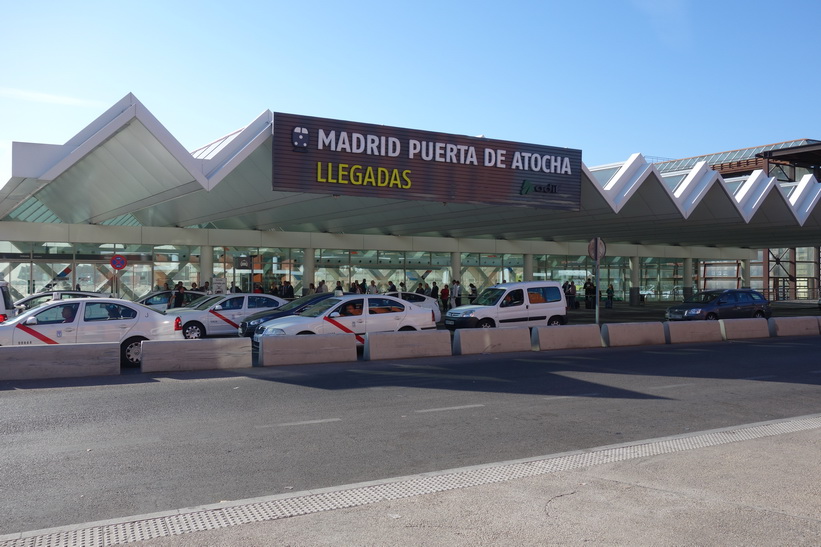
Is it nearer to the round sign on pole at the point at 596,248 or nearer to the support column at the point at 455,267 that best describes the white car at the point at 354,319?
the round sign on pole at the point at 596,248

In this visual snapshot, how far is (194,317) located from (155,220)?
11532mm

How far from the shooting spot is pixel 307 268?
32.7 m

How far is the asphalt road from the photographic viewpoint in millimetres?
6145

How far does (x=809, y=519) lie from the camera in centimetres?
508

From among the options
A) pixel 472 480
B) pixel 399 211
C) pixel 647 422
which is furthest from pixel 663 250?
pixel 472 480

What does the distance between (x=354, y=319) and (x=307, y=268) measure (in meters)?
Answer: 16.5

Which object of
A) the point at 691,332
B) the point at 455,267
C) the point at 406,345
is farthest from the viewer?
the point at 455,267

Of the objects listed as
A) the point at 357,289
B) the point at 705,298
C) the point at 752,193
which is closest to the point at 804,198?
the point at 752,193

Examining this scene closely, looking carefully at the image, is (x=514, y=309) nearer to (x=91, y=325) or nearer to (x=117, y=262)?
(x=91, y=325)

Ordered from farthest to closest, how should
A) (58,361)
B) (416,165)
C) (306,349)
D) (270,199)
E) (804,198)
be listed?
(804,198)
(270,199)
(416,165)
(306,349)
(58,361)

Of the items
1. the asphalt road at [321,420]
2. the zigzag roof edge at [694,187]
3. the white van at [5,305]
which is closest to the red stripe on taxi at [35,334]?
the white van at [5,305]

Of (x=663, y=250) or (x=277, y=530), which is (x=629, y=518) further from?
(x=663, y=250)

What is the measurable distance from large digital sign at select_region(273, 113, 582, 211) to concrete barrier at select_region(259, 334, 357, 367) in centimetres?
536

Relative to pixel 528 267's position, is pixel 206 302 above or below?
below
